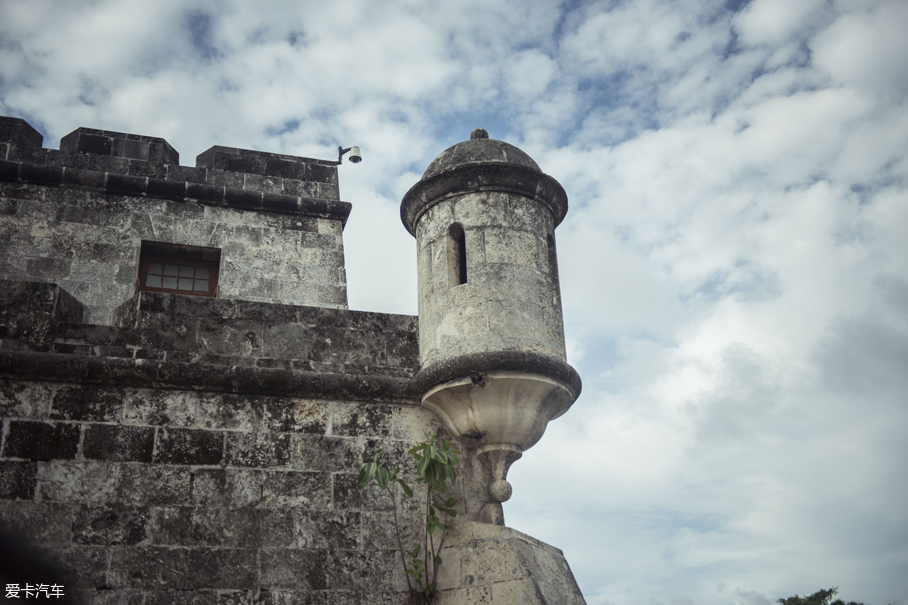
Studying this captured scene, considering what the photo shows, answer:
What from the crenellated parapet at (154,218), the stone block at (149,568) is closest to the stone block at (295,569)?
the stone block at (149,568)

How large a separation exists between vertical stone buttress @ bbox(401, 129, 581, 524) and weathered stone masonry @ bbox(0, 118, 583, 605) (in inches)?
1.6

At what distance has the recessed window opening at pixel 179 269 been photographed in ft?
28.7

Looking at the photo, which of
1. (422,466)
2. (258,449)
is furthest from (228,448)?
(422,466)

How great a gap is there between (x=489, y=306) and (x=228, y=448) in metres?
2.02

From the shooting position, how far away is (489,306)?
625 centimetres

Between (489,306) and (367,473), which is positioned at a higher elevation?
(489,306)

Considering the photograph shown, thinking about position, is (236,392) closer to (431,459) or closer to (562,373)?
(431,459)

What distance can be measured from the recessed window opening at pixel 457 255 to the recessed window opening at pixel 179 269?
3.08 m

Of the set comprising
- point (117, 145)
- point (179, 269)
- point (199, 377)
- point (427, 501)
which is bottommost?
point (427, 501)

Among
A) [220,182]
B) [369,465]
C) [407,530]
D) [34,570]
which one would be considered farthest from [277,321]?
[220,182]

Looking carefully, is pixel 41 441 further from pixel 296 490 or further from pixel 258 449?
pixel 296 490

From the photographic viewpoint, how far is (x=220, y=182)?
9328mm

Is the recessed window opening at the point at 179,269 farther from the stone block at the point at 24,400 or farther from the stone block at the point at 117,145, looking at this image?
the stone block at the point at 24,400

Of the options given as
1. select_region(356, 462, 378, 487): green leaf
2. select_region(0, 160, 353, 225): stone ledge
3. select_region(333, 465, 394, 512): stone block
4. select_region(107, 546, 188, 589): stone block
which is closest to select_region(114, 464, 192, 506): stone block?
select_region(107, 546, 188, 589): stone block
